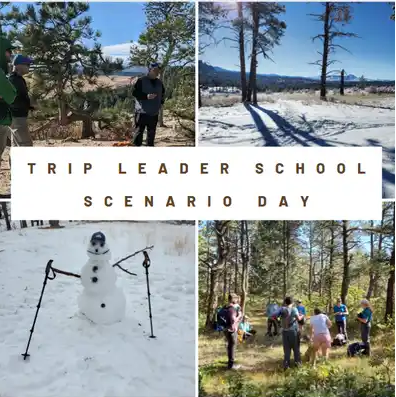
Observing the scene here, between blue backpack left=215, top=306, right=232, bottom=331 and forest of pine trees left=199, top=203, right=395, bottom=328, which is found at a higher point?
forest of pine trees left=199, top=203, right=395, bottom=328

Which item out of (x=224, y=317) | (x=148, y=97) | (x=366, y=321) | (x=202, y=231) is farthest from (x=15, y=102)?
(x=366, y=321)

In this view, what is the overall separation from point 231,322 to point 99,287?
32.6 inches

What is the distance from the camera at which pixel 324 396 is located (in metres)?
3.14

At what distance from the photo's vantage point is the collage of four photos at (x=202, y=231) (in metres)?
3.16

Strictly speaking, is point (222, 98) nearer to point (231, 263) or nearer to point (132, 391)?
point (231, 263)

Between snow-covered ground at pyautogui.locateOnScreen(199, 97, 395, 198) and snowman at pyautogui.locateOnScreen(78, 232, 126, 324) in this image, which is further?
snow-covered ground at pyautogui.locateOnScreen(199, 97, 395, 198)

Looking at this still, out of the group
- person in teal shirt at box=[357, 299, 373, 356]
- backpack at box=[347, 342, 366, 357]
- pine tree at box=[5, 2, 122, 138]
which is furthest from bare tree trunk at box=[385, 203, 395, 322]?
pine tree at box=[5, 2, 122, 138]

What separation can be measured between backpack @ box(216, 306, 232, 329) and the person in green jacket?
1667 millimetres

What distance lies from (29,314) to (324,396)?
1.85m

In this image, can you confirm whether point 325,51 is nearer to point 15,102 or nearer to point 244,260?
point 244,260

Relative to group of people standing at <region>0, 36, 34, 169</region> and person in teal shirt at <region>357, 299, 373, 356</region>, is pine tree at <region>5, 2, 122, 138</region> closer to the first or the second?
group of people standing at <region>0, 36, 34, 169</region>

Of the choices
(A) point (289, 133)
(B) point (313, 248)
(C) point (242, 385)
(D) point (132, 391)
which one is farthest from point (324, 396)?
(A) point (289, 133)

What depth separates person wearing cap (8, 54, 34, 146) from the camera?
323cm

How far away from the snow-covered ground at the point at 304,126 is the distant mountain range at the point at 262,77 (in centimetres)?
13
